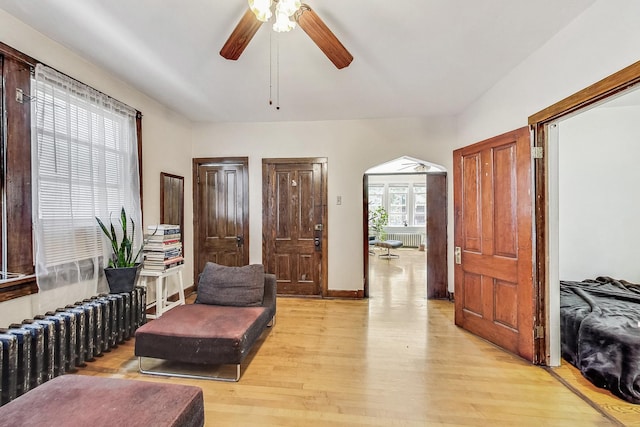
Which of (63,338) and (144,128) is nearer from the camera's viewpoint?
(63,338)

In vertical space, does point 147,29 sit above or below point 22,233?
above

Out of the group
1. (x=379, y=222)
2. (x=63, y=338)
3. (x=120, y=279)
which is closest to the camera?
(x=63, y=338)

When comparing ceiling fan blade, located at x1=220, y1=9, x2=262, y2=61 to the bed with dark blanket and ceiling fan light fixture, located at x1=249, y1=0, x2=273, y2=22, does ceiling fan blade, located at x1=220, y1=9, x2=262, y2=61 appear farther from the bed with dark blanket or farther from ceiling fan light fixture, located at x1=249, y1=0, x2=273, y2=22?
the bed with dark blanket

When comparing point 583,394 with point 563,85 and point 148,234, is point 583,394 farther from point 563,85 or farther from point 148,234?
point 148,234

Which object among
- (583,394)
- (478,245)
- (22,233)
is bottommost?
(583,394)

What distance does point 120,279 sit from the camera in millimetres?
2674

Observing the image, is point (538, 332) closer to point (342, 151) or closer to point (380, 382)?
point (380, 382)

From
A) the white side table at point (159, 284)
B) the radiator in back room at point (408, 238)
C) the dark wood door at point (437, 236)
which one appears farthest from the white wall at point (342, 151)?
the radiator in back room at point (408, 238)

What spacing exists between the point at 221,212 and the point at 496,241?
382 centimetres

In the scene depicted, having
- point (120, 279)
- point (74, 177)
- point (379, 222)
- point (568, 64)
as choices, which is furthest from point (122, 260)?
point (379, 222)

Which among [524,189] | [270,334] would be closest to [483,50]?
[524,189]

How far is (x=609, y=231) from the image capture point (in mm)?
3449

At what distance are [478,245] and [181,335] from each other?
298 centimetres

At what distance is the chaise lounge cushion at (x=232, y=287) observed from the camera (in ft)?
9.12
